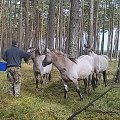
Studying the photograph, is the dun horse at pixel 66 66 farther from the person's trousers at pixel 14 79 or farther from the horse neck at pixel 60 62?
the person's trousers at pixel 14 79

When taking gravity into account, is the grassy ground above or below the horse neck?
below

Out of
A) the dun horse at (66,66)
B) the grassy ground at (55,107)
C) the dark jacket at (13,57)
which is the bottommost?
the grassy ground at (55,107)

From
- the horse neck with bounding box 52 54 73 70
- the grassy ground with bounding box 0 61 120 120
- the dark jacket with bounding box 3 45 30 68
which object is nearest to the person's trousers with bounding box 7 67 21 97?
the dark jacket with bounding box 3 45 30 68

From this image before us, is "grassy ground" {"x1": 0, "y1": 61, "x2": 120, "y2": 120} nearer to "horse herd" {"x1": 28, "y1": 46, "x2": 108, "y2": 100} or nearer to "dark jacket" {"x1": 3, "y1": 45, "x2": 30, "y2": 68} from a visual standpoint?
"horse herd" {"x1": 28, "y1": 46, "x2": 108, "y2": 100}

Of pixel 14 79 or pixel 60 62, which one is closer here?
pixel 14 79

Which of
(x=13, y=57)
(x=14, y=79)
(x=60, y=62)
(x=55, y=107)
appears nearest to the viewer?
(x=55, y=107)

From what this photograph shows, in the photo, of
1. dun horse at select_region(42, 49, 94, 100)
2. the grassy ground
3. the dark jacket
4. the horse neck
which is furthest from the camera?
the horse neck

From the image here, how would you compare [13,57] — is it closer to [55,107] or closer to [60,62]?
[60,62]

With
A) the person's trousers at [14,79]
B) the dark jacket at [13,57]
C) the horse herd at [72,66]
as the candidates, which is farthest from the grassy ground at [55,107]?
the dark jacket at [13,57]

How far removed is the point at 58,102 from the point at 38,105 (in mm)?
1459

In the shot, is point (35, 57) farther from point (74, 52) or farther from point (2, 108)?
point (2, 108)

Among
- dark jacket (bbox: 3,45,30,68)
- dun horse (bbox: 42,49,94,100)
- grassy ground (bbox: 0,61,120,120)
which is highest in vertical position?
dark jacket (bbox: 3,45,30,68)

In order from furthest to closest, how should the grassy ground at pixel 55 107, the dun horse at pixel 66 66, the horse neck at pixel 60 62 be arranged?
1. the horse neck at pixel 60 62
2. the dun horse at pixel 66 66
3. the grassy ground at pixel 55 107

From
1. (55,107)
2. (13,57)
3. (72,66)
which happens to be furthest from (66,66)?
(55,107)
